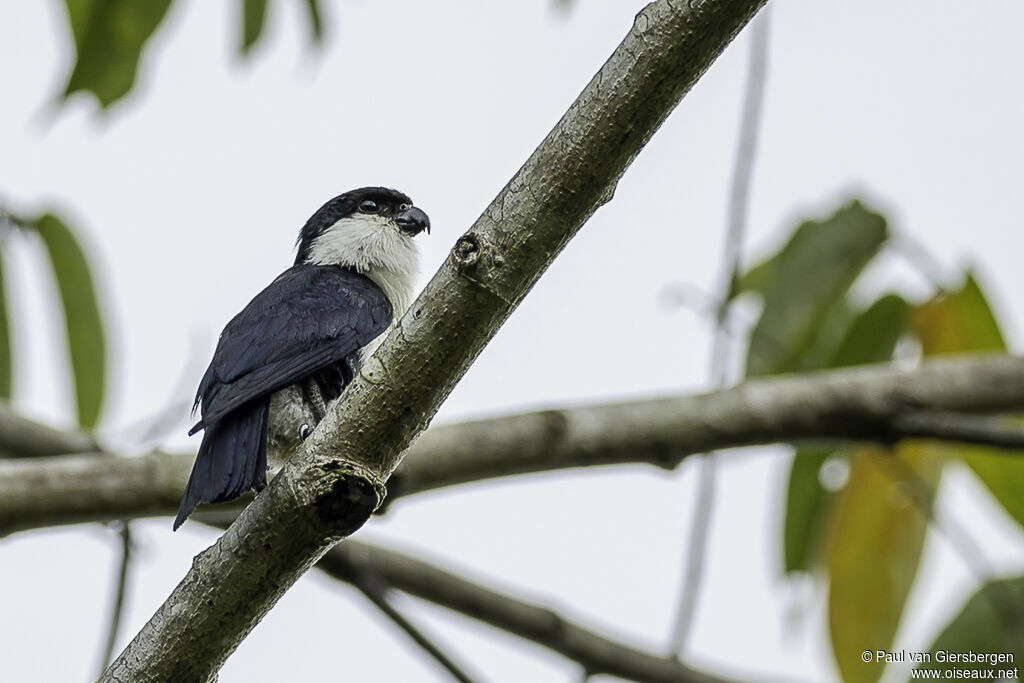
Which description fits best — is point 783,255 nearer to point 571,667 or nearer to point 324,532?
point 571,667

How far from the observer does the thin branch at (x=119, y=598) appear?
116 inches

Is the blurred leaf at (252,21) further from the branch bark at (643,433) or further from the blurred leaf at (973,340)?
the blurred leaf at (973,340)

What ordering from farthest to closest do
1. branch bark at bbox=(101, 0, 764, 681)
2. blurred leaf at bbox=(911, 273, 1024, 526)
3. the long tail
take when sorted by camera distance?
blurred leaf at bbox=(911, 273, 1024, 526), the long tail, branch bark at bbox=(101, 0, 764, 681)

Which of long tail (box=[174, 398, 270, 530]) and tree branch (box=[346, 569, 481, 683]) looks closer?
long tail (box=[174, 398, 270, 530])

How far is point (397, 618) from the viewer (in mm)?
3311

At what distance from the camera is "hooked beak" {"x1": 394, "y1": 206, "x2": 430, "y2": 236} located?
159 inches

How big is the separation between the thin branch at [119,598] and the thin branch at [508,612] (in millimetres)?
547

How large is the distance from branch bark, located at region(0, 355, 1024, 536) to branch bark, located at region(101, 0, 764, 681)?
1.22 meters

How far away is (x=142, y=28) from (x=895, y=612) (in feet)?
8.42

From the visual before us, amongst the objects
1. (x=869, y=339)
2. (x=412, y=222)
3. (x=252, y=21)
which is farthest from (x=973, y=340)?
(x=252, y=21)

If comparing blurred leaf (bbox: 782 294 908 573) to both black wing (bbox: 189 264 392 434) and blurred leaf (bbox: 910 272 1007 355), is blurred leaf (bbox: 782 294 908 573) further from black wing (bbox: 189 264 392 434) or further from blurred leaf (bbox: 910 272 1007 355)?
black wing (bbox: 189 264 392 434)

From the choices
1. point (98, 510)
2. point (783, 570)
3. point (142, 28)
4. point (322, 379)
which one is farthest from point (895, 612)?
point (142, 28)

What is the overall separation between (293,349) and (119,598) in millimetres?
692

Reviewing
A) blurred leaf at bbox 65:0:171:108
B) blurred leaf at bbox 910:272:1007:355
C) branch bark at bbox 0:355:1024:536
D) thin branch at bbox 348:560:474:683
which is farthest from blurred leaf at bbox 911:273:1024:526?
blurred leaf at bbox 65:0:171:108
